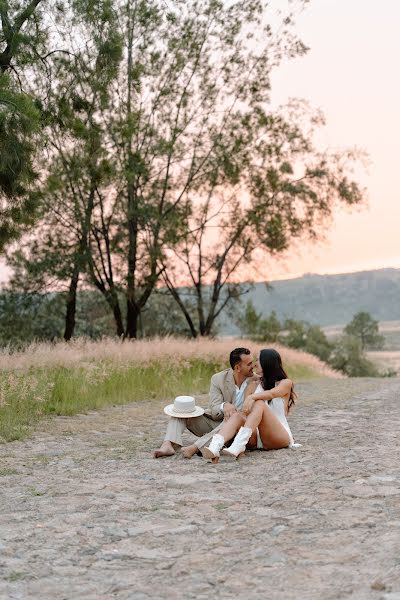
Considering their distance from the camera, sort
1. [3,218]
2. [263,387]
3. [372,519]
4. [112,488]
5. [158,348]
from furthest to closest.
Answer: [158,348] → [3,218] → [263,387] → [112,488] → [372,519]

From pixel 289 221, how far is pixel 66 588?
75.5 ft

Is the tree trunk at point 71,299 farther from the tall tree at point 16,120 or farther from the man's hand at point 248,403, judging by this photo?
the man's hand at point 248,403

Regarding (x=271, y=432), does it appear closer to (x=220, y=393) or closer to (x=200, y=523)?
(x=220, y=393)

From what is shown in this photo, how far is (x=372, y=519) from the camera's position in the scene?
4.82 m

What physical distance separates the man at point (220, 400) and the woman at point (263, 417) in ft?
0.52

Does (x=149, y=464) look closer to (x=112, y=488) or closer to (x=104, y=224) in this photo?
(x=112, y=488)

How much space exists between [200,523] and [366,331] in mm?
74925

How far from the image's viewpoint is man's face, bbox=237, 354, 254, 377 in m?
7.98

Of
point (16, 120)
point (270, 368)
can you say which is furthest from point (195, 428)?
point (16, 120)

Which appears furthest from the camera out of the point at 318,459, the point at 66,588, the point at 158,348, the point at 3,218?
the point at 158,348

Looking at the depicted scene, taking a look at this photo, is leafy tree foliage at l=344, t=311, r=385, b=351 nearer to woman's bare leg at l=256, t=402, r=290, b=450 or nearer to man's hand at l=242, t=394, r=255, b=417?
woman's bare leg at l=256, t=402, r=290, b=450

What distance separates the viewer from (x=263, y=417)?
7707 mm

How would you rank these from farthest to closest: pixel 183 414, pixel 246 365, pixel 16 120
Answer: pixel 16 120 < pixel 246 365 < pixel 183 414

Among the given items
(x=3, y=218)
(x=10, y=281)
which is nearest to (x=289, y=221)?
(x=10, y=281)
